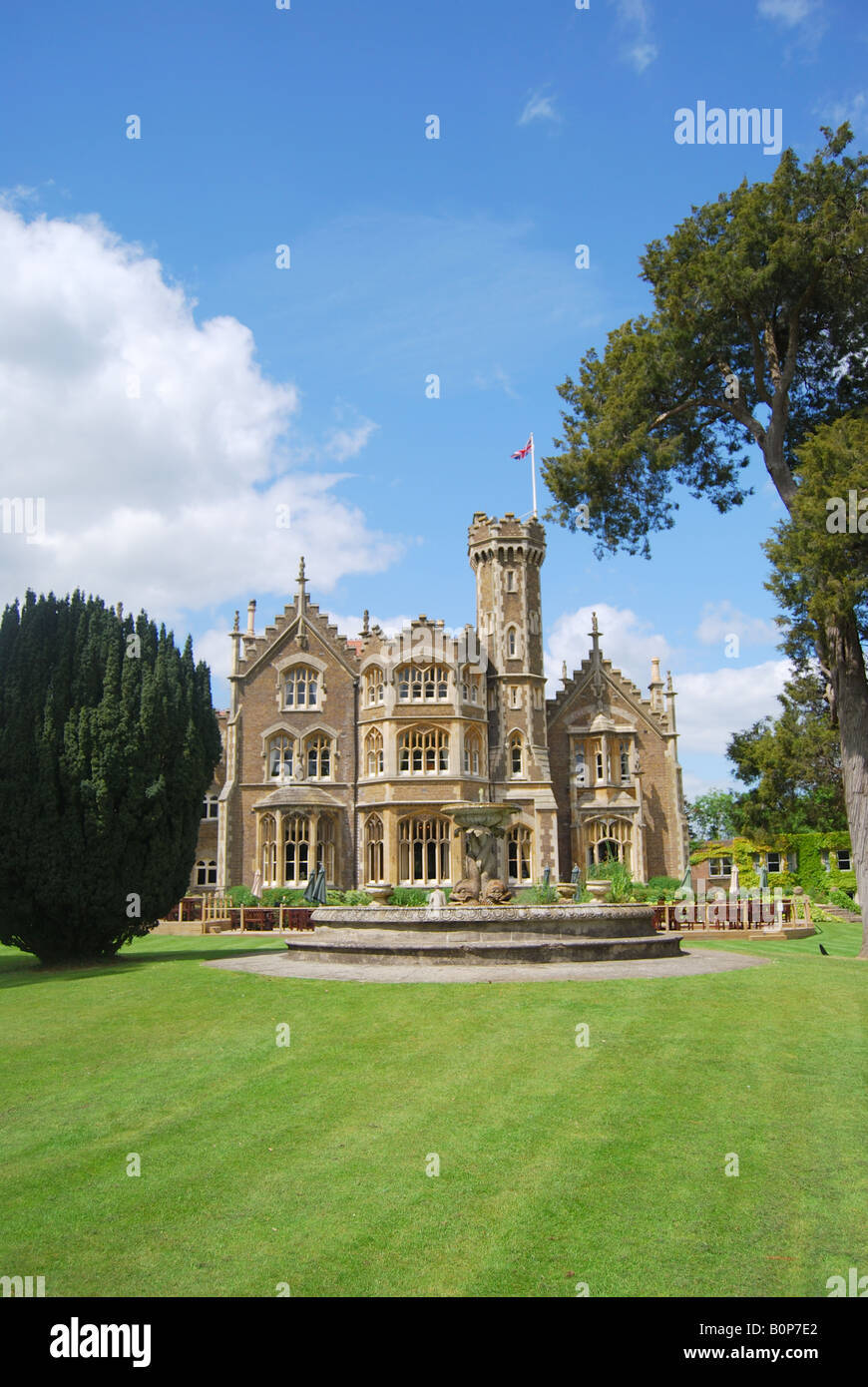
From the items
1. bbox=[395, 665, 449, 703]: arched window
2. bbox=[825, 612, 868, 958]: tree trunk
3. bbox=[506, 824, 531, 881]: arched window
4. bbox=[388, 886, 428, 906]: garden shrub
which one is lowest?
bbox=[388, 886, 428, 906]: garden shrub

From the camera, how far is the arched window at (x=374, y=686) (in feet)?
141

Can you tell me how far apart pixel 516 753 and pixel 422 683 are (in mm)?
5702

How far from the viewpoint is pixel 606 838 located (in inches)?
1772

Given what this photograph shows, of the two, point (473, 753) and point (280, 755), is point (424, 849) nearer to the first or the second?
point (473, 753)

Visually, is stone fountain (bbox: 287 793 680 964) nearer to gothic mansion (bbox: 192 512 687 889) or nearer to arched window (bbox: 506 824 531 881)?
gothic mansion (bbox: 192 512 687 889)

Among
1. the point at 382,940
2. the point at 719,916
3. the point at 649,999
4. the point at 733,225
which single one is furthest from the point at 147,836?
the point at 733,225

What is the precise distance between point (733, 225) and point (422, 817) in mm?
25872

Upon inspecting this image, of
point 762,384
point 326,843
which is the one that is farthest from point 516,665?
point 762,384

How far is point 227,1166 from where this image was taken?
297 inches

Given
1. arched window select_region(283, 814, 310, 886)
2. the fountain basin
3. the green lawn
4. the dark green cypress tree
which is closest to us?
the green lawn

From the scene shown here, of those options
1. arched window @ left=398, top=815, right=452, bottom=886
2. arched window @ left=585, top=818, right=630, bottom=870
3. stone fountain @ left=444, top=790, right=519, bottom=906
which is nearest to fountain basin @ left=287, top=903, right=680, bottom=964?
stone fountain @ left=444, top=790, right=519, bottom=906

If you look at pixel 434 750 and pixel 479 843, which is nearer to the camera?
pixel 479 843

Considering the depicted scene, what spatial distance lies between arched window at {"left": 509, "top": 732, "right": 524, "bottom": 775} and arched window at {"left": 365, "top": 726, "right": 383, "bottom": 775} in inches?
239

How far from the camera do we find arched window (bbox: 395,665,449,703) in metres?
42.5
